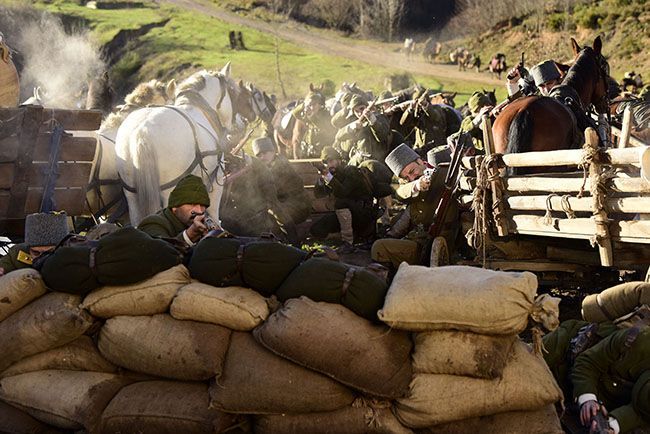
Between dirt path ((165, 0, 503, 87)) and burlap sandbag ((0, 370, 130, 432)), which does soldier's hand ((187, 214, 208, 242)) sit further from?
dirt path ((165, 0, 503, 87))

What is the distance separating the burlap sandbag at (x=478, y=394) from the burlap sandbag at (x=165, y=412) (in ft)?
2.98

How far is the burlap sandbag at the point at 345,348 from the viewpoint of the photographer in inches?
143

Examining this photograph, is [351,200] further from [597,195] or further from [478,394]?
[478,394]

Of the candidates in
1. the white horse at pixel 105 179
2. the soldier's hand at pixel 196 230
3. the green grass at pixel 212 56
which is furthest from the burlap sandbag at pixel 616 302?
the green grass at pixel 212 56

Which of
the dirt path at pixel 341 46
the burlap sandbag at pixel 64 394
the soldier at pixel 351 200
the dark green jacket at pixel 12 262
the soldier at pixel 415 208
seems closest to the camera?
the burlap sandbag at pixel 64 394

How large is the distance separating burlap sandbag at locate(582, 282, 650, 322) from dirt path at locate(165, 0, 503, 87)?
3302cm

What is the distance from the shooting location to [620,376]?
418 cm

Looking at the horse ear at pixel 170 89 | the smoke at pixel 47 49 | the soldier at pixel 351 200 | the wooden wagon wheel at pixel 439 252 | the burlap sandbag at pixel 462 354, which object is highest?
the burlap sandbag at pixel 462 354

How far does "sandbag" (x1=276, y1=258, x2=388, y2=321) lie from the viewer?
3799 mm

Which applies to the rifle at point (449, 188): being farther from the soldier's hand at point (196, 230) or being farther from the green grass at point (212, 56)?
the green grass at point (212, 56)

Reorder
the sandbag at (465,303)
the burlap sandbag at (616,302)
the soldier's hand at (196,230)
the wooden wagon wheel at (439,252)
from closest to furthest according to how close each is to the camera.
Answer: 1. the sandbag at (465,303)
2. the burlap sandbag at (616,302)
3. the soldier's hand at (196,230)
4. the wooden wagon wheel at (439,252)

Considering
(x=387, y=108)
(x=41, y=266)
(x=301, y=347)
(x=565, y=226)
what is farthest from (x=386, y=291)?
(x=387, y=108)

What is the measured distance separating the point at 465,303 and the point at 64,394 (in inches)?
79.6

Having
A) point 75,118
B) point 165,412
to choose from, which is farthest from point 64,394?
point 75,118
